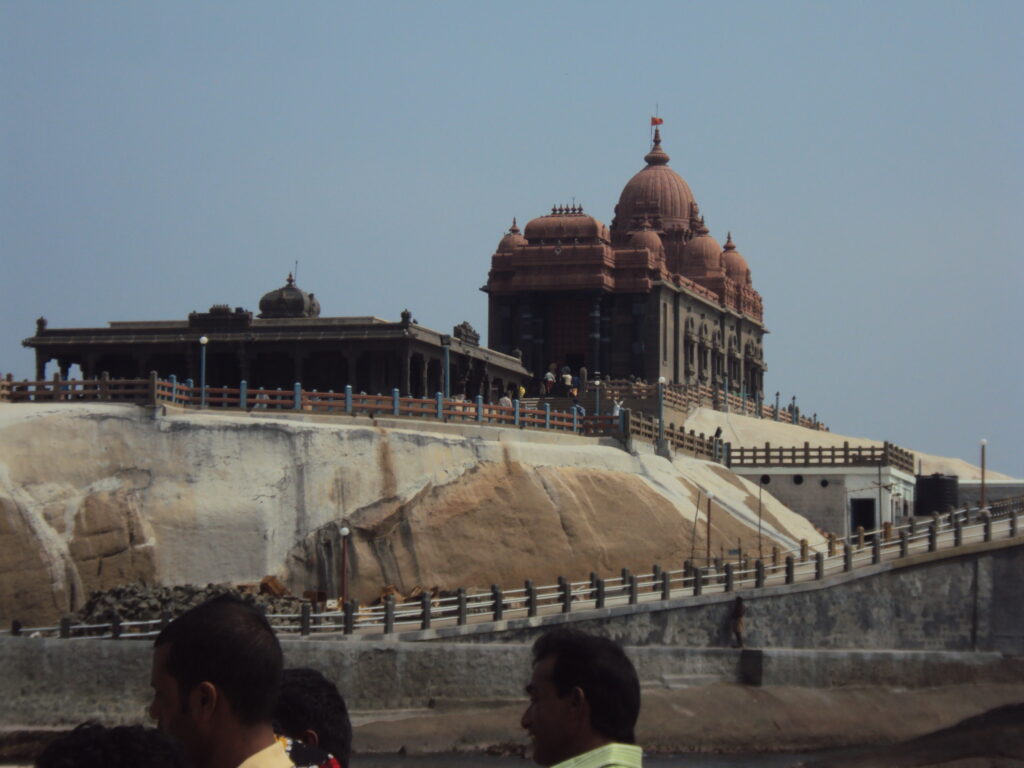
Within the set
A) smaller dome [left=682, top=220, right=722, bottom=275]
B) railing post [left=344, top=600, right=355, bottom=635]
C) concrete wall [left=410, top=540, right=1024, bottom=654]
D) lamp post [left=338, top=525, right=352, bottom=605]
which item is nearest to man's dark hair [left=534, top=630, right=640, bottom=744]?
railing post [left=344, top=600, right=355, bottom=635]

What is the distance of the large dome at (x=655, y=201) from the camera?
96.6 meters

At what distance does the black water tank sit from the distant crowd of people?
62.7 m

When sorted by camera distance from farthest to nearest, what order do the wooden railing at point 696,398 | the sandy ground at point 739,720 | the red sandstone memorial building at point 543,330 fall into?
1. the wooden railing at point 696,398
2. the red sandstone memorial building at point 543,330
3. the sandy ground at point 739,720

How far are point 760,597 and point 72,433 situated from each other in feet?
62.2

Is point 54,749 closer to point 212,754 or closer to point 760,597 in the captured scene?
point 212,754

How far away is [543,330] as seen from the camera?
81938 mm

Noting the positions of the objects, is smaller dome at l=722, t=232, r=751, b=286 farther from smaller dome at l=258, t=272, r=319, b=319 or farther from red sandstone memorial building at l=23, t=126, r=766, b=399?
smaller dome at l=258, t=272, r=319, b=319

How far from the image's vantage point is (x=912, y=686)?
47000 mm

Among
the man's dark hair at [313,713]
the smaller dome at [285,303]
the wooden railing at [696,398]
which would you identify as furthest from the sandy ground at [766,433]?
the man's dark hair at [313,713]

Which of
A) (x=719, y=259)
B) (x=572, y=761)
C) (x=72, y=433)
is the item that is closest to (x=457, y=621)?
(x=72, y=433)

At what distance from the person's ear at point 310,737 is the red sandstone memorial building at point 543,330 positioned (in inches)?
1958

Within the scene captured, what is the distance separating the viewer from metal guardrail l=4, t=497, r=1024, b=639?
132 feet

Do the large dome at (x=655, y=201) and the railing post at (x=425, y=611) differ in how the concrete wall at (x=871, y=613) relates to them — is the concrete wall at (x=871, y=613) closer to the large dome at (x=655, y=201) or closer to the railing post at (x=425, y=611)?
the railing post at (x=425, y=611)

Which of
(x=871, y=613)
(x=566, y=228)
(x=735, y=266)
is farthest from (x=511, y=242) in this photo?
(x=871, y=613)
